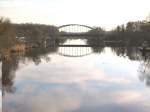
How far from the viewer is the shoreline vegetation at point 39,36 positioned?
29.6 meters

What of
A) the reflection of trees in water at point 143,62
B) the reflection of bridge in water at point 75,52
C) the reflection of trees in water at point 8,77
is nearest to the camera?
the reflection of trees in water at point 8,77

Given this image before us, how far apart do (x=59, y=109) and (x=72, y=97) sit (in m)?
2.19

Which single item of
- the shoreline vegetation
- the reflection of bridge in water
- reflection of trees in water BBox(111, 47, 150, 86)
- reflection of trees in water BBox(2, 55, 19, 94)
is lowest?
the reflection of bridge in water

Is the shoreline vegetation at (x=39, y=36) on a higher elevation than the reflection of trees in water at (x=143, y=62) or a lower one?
higher

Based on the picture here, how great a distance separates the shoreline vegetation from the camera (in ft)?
97.1

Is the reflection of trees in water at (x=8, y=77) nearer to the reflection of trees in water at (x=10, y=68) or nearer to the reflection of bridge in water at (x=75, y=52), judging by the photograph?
the reflection of trees in water at (x=10, y=68)

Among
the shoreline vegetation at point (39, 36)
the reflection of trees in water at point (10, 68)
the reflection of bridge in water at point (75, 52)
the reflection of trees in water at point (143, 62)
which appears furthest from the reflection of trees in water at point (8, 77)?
the reflection of bridge in water at point (75, 52)

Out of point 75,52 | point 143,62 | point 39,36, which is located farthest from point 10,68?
point 75,52

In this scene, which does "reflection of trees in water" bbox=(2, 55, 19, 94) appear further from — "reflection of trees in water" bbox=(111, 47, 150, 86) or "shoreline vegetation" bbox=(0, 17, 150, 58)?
"reflection of trees in water" bbox=(111, 47, 150, 86)

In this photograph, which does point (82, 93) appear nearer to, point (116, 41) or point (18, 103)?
point (18, 103)

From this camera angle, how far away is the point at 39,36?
53938 mm

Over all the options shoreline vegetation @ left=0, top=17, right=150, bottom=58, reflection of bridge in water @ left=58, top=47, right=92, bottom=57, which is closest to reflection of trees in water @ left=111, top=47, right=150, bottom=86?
shoreline vegetation @ left=0, top=17, right=150, bottom=58

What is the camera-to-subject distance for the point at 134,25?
59.1m

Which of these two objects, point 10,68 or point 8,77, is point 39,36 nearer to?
point 10,68
